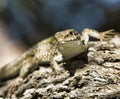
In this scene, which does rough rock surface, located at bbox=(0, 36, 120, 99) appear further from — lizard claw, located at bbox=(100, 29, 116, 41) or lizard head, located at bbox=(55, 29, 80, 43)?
lizard head, located at bbox=(55, 29, 80, 43)

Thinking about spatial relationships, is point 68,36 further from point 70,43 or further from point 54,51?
point 54,51

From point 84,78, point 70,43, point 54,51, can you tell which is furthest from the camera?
point 54,51

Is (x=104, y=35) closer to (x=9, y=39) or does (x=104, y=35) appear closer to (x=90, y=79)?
(x=90, y=79)

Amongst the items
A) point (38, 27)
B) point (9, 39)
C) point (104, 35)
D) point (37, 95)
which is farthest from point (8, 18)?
point (37, 95)

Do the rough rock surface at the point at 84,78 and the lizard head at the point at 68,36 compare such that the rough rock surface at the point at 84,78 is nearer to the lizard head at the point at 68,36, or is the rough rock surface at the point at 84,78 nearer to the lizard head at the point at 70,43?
the lizard head at the point at 70,43

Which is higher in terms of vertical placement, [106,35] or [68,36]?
[106,35]

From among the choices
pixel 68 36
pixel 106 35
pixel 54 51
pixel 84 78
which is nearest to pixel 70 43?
pixel 68 36
